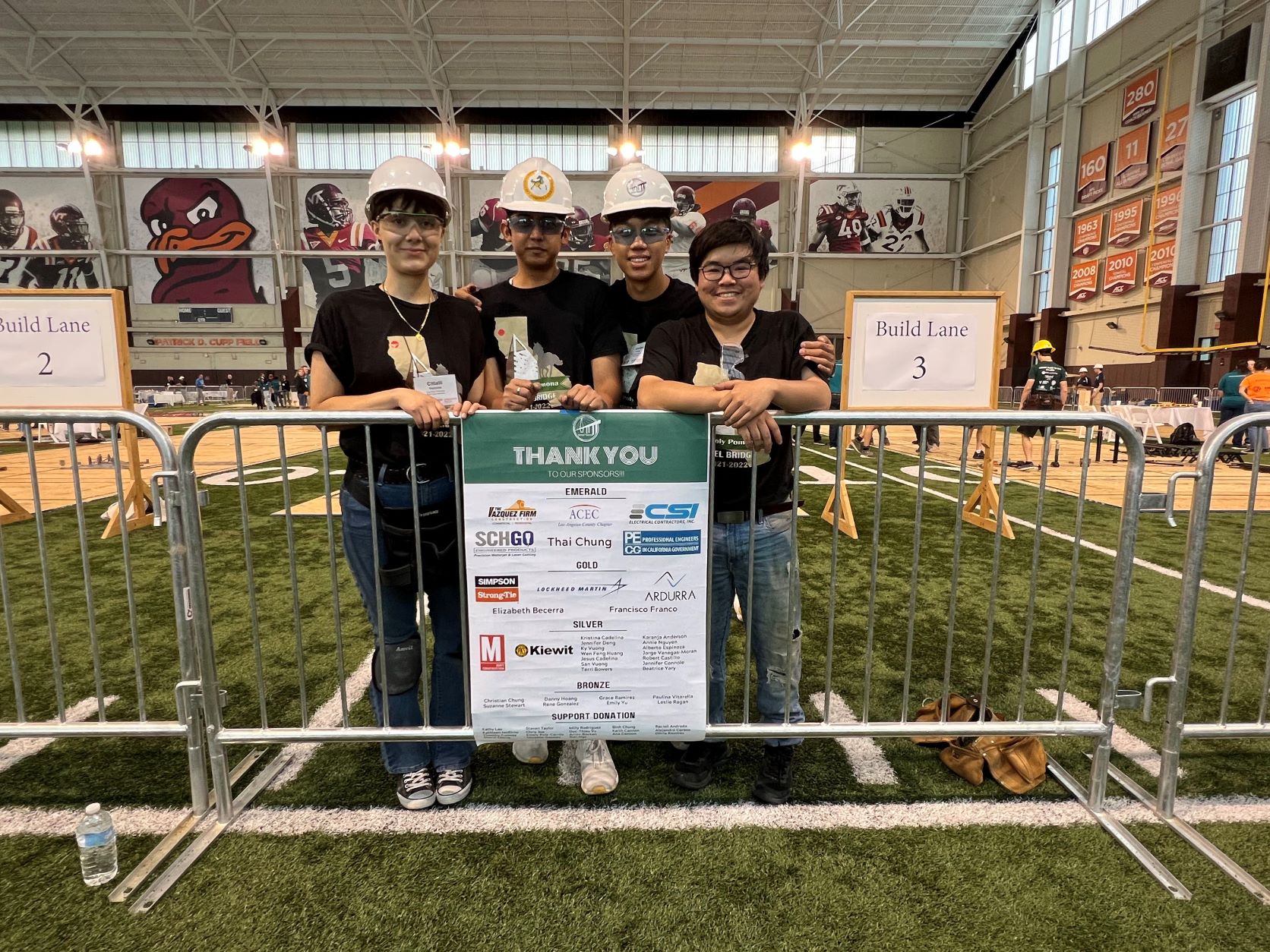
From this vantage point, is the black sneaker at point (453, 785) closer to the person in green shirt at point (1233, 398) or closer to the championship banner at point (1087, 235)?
the person in green shirt at point (1233, 398)

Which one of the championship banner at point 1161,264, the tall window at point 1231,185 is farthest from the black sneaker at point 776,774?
the championship banner at point 1161,264

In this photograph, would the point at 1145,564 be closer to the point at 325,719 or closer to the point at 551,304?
the point at 551,304

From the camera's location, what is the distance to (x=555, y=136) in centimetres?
3306

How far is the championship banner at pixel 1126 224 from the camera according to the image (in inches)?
853

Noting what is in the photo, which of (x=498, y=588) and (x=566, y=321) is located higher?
(x=566, y=321)

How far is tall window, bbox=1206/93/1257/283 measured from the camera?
1803 centimetres

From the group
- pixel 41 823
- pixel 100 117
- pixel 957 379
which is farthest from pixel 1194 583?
pixel 100 117

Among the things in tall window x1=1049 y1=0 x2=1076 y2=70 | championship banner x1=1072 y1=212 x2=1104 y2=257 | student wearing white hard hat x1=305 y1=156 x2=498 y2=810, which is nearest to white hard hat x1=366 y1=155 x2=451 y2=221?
student wearing white hard hat x1=305 y1=156 x2=498 y2=810

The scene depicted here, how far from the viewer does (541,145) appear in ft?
110

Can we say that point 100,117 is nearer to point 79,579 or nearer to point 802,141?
point 802,141

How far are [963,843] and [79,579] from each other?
6.15m

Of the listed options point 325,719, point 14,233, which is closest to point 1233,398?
point 325,719

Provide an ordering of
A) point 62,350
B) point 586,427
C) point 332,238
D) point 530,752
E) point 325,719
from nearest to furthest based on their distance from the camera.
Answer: point 586,427
point 530,752
point 325,719
point 62,350
point 332,238

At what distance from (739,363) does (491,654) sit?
53.6 inches
